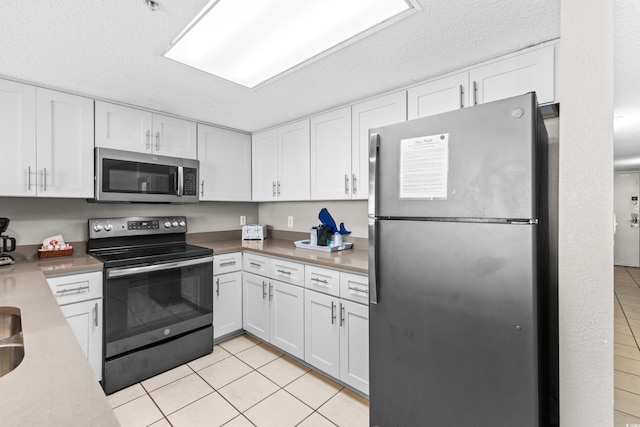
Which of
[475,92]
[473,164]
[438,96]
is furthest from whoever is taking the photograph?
[438,96]

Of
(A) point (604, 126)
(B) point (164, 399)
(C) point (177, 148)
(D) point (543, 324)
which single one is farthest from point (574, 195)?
(C) point (177, 148)

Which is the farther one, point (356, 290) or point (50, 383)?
point (356, 290)

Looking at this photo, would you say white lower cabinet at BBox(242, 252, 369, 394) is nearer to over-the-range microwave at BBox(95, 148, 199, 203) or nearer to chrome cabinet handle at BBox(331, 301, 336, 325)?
chrome cabinet handle at BBox(331, 301, 336, 325)

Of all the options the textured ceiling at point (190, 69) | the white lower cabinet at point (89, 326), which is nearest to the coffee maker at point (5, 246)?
the white lower cabinet at point (89, 326)

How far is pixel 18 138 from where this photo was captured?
1.93m

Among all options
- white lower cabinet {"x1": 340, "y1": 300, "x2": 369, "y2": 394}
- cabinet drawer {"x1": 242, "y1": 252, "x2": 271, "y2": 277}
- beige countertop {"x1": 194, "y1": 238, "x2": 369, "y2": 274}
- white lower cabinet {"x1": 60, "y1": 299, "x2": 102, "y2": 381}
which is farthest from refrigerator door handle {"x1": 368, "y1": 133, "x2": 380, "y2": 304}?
white lower cabinet {"x1": 60, "y1": 299, "x2": 102, "y2": 381}

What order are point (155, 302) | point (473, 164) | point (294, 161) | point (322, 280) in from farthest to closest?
1. point (294, 161)
2. point (155, 302)
3. point (322, 280)
4. point (473, 164)

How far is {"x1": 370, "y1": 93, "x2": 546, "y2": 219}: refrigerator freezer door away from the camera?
103 centimetres

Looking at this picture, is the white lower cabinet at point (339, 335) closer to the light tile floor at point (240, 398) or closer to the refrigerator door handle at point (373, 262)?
the light tile floor at point (240, 398)

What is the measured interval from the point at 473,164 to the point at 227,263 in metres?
2.20

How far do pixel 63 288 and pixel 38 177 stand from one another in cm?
81

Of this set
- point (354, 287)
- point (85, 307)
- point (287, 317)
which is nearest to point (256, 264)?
point (287, 317)

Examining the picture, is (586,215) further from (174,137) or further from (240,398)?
(174,137)

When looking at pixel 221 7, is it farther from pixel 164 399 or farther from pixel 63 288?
pixel 164 399
